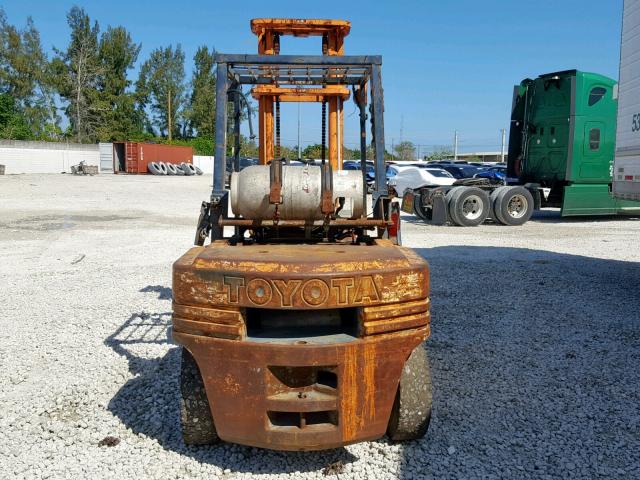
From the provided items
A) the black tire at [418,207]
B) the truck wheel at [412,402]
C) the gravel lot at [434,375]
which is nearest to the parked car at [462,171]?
the black tire at [418,207]

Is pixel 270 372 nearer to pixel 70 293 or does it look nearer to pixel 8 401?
pixel 8 401

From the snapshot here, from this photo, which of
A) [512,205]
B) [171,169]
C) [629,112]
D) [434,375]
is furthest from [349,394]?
[171,169]

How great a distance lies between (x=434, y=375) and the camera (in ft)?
15.1

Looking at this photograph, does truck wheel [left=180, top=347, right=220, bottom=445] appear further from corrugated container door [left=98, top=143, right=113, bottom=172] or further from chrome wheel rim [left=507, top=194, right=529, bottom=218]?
corrugated container door [left=98, top=143, right=113, bottom=172]

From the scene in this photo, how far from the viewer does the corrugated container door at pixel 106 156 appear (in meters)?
47.2

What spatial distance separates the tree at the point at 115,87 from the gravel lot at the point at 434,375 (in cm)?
6076

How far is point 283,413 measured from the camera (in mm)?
3055

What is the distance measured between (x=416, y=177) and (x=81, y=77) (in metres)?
55.0

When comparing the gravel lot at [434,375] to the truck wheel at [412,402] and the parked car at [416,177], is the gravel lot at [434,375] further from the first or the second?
the parked car at [416,177]

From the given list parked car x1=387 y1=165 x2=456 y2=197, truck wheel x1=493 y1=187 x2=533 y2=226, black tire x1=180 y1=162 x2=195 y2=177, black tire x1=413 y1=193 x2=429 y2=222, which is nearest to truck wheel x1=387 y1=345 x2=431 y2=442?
black tire x1=413 y1=193 x2=429 y2=222

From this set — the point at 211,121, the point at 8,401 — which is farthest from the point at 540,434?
the point at 211,121

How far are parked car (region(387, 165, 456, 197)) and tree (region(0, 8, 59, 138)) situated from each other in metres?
51.5

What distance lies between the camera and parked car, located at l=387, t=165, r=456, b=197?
72.3 feet

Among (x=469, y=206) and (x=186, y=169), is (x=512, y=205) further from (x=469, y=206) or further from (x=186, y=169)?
(x=186, y=169)
